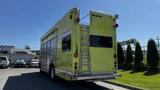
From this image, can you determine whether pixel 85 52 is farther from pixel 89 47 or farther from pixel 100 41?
pixel 100 41

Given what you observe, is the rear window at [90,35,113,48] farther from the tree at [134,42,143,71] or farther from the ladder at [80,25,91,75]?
the tree at [134,42,143,71]

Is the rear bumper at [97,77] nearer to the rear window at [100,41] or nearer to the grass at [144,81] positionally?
the grass at [144,81]

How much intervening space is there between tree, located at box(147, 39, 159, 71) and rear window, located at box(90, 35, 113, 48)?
31.7 ft

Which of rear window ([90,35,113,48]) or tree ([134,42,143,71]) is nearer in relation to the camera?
rear window ([90,35,113,48])

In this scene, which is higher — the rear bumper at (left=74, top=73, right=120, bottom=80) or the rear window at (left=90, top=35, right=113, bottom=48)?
the rear window at (left=90, top=35, right=113, bottom=48)

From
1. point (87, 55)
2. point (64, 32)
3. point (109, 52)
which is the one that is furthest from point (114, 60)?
point (64, 32)

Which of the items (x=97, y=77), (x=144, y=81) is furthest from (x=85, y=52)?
(x=144, y=81)

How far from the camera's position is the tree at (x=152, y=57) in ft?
72.4

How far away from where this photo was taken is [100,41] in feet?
43.3

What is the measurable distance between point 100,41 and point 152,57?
34.7 ft

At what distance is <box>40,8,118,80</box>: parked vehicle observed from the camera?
12352mm

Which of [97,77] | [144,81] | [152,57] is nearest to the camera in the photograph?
[97,77]

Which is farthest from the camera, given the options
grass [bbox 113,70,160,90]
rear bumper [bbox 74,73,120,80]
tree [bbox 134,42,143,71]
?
tree [bbox 134,42,143,71]

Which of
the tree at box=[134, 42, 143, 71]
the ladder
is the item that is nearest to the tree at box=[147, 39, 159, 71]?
the tree at box=[134, 42, 143, 71]
